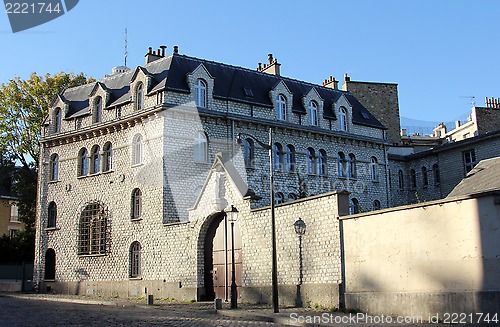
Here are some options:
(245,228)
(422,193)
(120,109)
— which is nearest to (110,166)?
(120,109)

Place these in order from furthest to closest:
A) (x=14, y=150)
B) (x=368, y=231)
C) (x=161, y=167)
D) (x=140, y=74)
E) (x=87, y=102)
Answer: (x=14, y=150)
(x=87, y=102)
(x=140, y=74)
(x=161, y=167)
(x=368, y=231)

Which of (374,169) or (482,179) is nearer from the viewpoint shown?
(482,179)

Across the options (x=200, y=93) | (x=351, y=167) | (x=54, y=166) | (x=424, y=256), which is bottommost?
(x=424, y=256)

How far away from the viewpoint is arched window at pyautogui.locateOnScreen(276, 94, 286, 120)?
32100 millimetres

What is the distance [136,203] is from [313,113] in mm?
11640

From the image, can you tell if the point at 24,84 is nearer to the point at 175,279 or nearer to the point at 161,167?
the point at 161,167

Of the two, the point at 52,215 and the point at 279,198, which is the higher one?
the point at 279,198

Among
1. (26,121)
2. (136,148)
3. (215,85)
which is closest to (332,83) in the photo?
(215,85)

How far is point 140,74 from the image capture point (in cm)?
2944

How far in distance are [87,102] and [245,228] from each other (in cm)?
1519

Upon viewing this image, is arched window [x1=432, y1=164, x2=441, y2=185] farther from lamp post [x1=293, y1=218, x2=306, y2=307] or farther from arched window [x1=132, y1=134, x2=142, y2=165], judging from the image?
lamp post [x1=293, y1=218, x2=306, y2=307]

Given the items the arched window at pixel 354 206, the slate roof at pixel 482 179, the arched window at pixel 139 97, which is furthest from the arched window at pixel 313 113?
the slate roof at pixel 482 179

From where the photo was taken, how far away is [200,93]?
2919 centimetres

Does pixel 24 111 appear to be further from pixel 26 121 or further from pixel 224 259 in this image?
pixel 224 259
